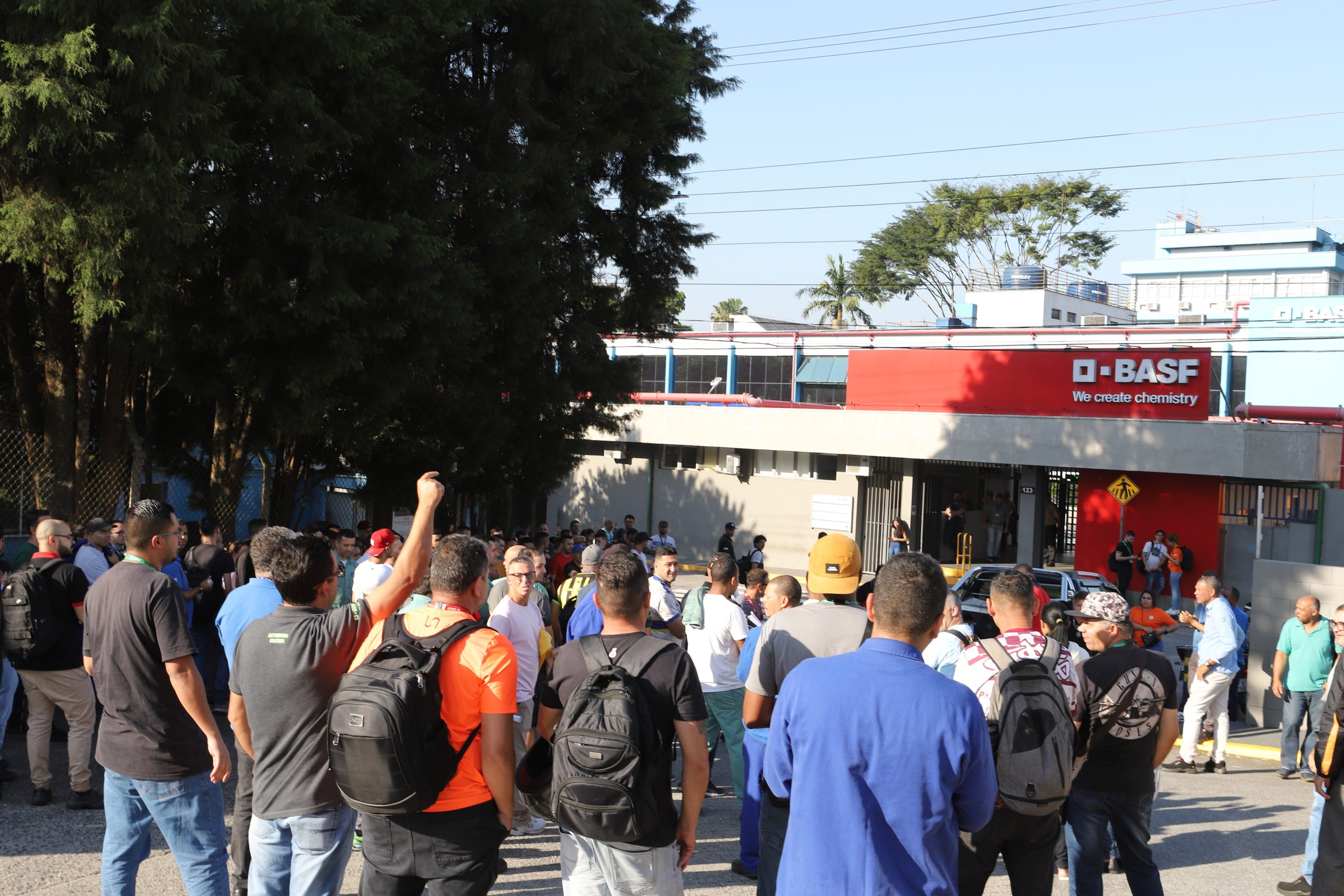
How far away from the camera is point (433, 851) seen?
385 centimetres

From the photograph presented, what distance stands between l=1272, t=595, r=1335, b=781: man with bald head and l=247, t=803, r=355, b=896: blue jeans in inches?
324

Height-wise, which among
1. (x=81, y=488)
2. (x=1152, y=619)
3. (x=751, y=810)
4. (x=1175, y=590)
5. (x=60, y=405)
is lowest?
(x=1175, y=590)

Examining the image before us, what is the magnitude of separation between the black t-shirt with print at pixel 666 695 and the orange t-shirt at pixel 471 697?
0.34 meters

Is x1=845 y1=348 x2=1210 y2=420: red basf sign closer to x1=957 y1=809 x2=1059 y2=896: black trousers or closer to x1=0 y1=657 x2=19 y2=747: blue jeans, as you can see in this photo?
x1=957 y1=809 x2=1059 y2=896: black trousers

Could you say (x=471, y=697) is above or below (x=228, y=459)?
below

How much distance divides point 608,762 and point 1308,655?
8.31 metres

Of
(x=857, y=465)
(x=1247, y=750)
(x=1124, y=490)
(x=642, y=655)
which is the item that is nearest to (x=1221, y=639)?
(x=1247, y=750)

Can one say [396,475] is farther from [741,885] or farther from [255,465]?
[741,885]

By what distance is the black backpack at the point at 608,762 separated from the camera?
375cm

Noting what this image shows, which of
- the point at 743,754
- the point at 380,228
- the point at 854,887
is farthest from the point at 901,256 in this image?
the point at 854,887

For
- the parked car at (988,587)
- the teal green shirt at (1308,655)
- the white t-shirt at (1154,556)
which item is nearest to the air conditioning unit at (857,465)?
the white t-shirt at (1154,556)

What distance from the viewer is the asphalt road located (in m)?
6.21

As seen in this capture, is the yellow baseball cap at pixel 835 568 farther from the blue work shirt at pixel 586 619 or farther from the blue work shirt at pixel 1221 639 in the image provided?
the blue work shirt at pixel 1221 639

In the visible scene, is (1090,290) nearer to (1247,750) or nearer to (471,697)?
(1247,750)
